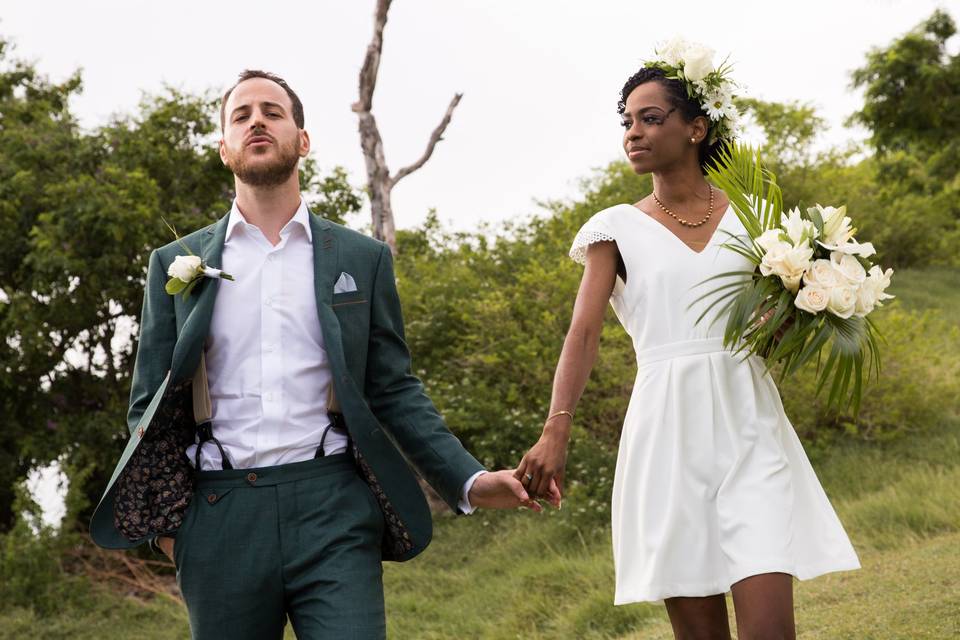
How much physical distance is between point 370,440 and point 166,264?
3.01 feet

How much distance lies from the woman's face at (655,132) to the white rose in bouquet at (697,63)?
12cm

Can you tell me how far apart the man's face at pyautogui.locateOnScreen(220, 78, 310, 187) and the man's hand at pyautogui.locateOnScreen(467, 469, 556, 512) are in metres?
1.20

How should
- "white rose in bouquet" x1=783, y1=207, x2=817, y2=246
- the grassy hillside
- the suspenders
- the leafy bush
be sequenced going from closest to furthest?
the suspenders
"white rose in bouquet" x1=783, y1=207, x2=817, y2=246
the grassy hillside
the leafy bush

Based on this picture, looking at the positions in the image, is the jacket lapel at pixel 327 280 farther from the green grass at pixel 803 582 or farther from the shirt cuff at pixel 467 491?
the green grass at pixel 803 582

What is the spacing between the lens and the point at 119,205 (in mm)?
11859

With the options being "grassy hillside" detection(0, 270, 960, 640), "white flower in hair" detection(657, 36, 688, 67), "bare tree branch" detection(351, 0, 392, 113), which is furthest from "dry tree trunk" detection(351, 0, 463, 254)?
"white flower in hair" detection(657, 36, 688, 67)

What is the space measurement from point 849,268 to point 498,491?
1.42 meters

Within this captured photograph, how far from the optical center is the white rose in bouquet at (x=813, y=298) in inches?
158

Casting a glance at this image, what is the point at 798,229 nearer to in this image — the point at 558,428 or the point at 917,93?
the point at 558,428

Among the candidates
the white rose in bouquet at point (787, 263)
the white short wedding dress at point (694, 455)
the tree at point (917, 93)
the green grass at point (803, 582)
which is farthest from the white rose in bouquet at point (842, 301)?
the tree at point (917, 93)

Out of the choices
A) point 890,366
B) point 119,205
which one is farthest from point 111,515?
point 890,366

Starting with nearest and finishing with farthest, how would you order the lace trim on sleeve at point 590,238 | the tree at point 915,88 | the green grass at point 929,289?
the lace trim on sleeve at point 590,238, the tree at point 915,88, the green grass at point 929,289

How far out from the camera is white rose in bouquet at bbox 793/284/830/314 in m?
4.00

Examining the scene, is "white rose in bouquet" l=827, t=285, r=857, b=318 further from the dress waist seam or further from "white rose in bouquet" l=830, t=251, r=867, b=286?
the dress waist seam
